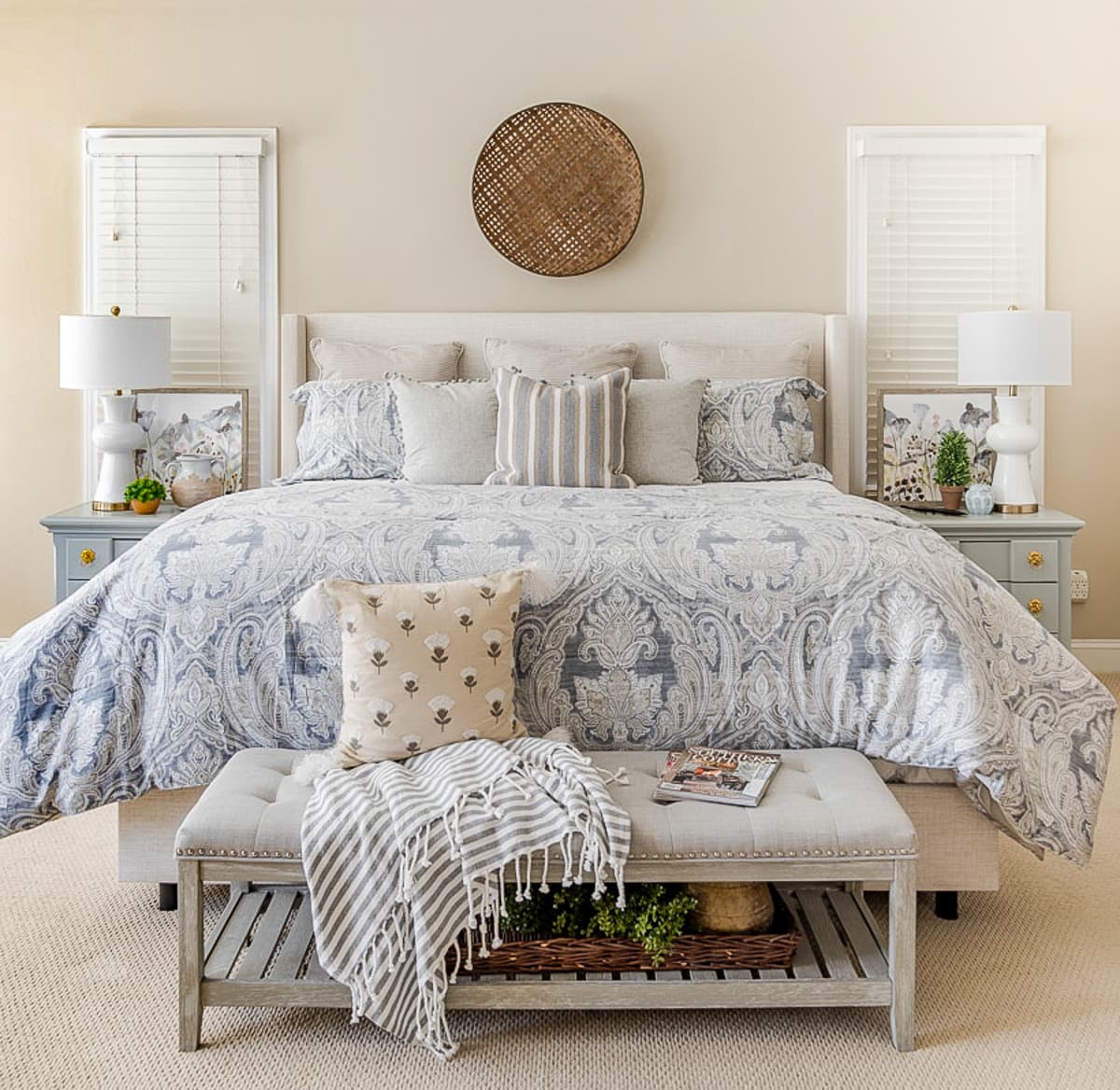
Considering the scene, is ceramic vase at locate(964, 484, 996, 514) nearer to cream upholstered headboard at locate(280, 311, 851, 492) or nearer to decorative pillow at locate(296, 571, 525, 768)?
cream upholstered headboard at locate(280, 311, 851, 492)

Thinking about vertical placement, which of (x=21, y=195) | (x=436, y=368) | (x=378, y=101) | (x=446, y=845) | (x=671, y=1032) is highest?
(x=378, y=101)

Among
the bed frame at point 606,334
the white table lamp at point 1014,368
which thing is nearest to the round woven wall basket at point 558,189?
the bed frame at point 606,334

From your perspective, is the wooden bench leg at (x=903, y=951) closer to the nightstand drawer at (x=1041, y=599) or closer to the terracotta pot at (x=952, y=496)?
the nightstand drawer at (x=1041, y=599)

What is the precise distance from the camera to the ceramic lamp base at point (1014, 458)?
14.2ft

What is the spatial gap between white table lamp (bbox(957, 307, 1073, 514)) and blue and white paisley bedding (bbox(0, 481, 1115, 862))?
5.93 ft

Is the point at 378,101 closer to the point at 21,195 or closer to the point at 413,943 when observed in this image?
the point at 21,195

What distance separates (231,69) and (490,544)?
2810 mm

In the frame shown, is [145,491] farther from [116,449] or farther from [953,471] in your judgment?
[953,471]

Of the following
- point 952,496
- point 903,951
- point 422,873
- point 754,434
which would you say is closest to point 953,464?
point 952,496

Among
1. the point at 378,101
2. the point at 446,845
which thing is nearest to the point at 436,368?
the point at 378,101

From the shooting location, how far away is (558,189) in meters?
4.65

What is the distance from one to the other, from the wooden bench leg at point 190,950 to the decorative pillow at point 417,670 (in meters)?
0.36

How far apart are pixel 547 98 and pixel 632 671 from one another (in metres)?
2.82

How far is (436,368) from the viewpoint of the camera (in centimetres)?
446
